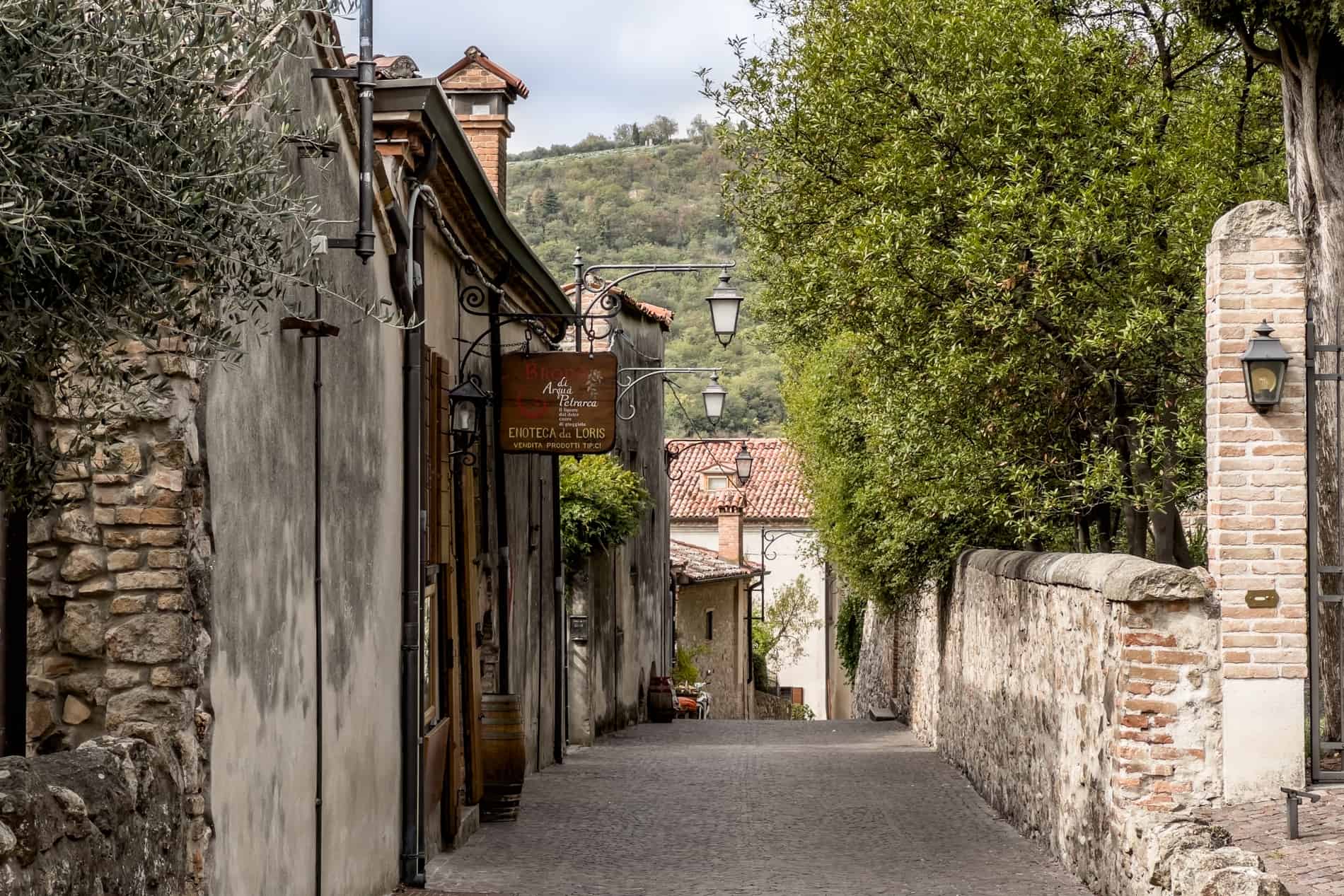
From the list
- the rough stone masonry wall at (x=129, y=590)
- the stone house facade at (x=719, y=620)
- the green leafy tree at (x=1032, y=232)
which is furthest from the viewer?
the stone house facade at (x=719, y=620)

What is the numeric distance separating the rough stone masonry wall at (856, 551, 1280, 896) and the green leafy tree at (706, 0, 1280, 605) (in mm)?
1261

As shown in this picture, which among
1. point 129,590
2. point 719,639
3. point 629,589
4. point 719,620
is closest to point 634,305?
point 629,589

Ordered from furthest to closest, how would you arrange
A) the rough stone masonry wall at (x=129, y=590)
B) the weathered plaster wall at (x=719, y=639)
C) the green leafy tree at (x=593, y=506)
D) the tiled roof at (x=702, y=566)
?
the weathered plaster wall at (x=719, y=639), the tiled roof at (x=702, y=566), the green leafy tree at (x=593, y=506), the rough stone masonry wall at (x=129, y=590)

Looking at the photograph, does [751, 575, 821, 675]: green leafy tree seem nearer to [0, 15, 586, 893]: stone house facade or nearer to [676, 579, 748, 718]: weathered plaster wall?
[676, 579, 748, 718]: weathered plaster wall

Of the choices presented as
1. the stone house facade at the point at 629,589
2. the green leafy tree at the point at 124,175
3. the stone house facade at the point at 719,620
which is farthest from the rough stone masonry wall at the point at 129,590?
the stone house facade at the point at 719,620

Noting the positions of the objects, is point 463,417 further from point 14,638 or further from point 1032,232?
point 14,638

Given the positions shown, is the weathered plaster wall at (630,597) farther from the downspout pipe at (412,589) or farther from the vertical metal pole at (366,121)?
the vertical metal pole at (366,121)

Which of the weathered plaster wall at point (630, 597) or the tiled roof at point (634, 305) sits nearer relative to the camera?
the weathered plaster wall at point (630, 597)

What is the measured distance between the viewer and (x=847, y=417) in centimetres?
2125

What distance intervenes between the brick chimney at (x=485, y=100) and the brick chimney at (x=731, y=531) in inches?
1049

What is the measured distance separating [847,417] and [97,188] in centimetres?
1792

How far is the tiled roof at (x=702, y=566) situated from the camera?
35.7 meters

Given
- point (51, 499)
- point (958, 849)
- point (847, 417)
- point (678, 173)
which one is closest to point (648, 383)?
point (847, 417)

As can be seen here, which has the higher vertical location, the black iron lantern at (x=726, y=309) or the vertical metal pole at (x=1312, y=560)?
the black iron lantern at (x=726, y=309)
